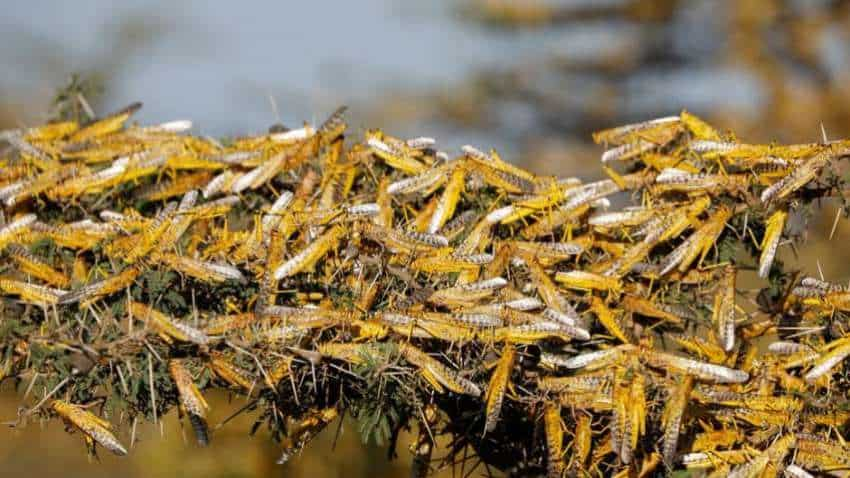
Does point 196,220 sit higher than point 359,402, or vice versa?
point 196,220

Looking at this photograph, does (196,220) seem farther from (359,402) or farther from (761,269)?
(761,269)

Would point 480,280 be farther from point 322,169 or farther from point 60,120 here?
point 60,120

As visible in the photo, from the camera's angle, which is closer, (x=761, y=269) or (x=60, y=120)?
(x=761, y=269)

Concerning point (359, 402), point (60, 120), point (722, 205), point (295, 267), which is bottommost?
point (359, 402)

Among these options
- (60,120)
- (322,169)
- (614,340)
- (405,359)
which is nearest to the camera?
(405,359)

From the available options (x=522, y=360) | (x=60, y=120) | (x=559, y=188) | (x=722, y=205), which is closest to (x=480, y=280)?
(x=522, y=360)

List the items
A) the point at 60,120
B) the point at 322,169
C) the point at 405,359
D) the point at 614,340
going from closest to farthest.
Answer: the point at 405,359, the point at 614,340, the point at 322,169, the point at 60,120
